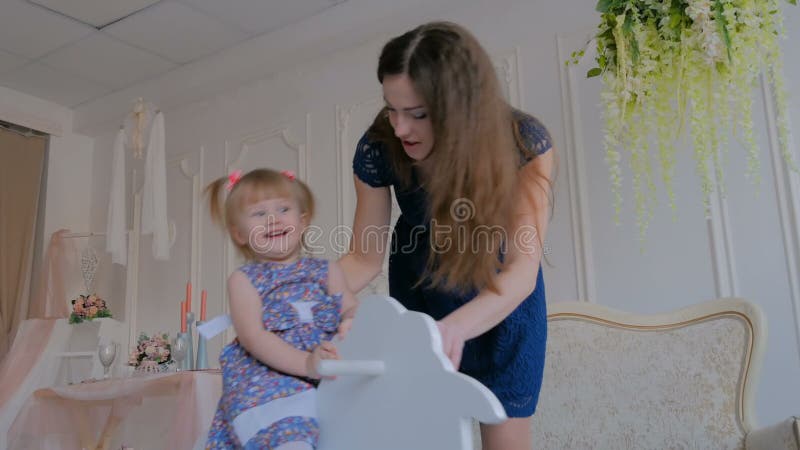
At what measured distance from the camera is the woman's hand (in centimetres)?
102

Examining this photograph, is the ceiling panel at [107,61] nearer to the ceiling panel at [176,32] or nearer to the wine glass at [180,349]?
the ceiling panel at [176,32]

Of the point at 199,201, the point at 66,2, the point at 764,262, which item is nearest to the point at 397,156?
the point at 764,262

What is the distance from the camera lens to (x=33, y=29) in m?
4.45

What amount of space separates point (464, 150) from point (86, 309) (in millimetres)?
3796

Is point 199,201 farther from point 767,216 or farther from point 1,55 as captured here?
point 767,216

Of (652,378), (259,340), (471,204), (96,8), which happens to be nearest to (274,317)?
(259,340)

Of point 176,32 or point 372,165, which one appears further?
point 176,32

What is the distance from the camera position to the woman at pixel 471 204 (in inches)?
50.6

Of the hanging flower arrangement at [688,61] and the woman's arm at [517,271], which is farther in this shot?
the hanging flower arrangement at [688,61]

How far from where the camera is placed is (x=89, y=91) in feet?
17.5

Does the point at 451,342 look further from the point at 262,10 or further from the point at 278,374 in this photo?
the point at 262,10

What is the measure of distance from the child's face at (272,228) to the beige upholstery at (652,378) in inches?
59.7

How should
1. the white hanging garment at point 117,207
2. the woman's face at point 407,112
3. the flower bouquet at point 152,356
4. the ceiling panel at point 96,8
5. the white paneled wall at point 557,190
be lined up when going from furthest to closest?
1. the white hanging garment at point 117,207
2. the ceiling panel at point 96,8
3. the flower bouquet at point 152,356
4. the white paneled wall at point 557,190
5. the woman's face at point 407,112

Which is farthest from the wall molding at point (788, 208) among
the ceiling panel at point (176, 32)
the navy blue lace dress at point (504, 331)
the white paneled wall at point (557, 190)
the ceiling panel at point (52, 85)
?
the ceiling panel at point (52, 85)
